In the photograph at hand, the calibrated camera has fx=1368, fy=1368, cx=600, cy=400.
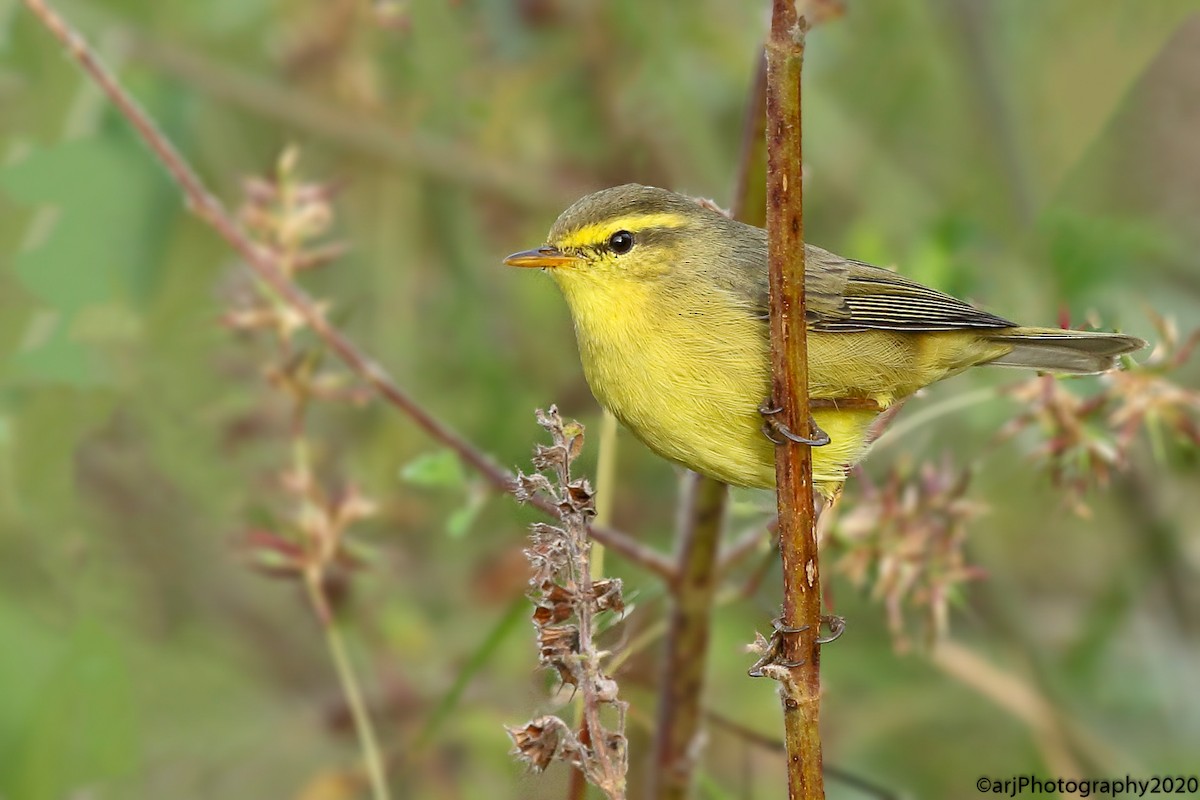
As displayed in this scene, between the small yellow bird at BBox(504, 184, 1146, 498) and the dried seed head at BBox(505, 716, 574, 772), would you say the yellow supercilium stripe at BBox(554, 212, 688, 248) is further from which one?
the dried seed head at BBox(505, 716, 574, 772)

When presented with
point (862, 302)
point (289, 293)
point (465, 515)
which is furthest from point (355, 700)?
point (862, 302)

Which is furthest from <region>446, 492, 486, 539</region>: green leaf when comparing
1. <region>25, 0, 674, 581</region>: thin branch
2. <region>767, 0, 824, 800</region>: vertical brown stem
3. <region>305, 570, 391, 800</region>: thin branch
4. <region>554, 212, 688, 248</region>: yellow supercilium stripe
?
<region>767, 0, 824, 800</region>: vertical brown stem

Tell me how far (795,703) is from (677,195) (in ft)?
5.31

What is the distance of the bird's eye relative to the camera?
3.20 metres

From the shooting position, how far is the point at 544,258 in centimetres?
313

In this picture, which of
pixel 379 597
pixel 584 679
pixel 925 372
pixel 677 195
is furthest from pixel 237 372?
pixel 584 679

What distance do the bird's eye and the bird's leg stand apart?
574 mm

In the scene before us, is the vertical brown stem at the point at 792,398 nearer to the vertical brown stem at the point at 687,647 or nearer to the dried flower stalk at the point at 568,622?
the dried flower stalk at the point at 568,622

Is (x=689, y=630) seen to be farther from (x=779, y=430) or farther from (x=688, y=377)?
(x=779, y=430)

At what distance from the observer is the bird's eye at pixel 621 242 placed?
3.20m

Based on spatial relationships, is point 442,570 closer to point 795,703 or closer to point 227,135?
point 227,135

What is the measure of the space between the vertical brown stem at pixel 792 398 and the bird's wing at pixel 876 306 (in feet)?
3.55

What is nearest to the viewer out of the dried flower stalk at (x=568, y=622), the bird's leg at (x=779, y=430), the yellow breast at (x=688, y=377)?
the dried flower stalk at (x=568, y=622)

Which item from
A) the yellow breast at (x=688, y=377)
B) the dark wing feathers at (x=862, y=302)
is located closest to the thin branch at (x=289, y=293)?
the yellow breast at (x=688, y=377)
